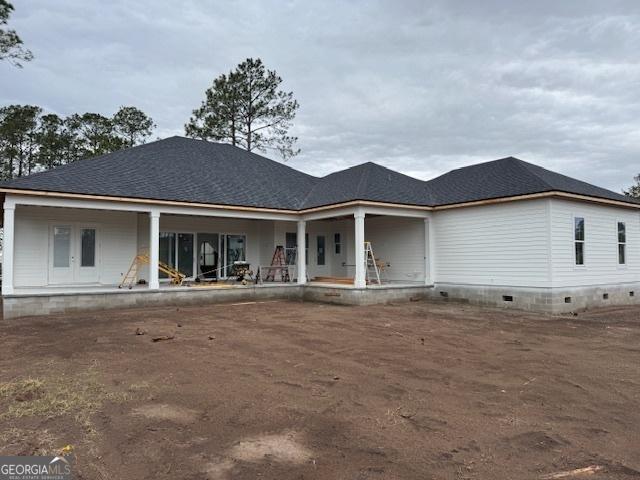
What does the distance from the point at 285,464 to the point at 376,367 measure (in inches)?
123

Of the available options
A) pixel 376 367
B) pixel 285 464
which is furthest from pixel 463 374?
pixel 285 464

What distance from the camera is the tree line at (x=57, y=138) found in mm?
27750

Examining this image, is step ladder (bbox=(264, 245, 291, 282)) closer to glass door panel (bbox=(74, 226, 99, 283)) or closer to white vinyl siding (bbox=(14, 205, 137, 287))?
white vinyl siding (bbox=(14, 205, 137, 287))

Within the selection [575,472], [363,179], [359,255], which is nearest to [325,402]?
[575,472]

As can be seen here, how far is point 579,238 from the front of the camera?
12547mm

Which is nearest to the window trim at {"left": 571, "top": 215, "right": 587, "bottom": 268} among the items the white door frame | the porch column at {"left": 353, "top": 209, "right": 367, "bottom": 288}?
the porch column at {"left": 353, "top": 209, "right": 367, "bottom": 288}

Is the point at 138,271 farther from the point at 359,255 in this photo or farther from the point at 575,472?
the point at 575,472

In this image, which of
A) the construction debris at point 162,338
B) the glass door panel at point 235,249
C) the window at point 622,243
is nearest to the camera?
the construction debris at point 162,338

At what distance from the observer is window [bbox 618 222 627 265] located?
14.1 meters

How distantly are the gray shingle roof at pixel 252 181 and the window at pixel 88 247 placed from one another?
2.06 metres

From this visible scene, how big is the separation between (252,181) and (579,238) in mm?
11403

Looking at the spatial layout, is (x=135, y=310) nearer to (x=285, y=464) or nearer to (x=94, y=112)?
(x=285, y=464)

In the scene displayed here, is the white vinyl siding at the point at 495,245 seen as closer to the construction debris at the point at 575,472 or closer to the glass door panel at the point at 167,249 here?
the construction debris at the point at 575,472

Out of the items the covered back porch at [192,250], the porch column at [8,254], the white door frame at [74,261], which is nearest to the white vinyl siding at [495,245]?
the covered back porch at [192,250]
